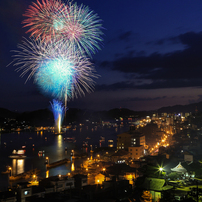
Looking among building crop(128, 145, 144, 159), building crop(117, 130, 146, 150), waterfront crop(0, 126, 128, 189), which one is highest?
building crop(117, 130, 146, 150)

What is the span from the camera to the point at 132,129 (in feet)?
40.9

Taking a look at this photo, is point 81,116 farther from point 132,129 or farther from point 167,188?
point 167,188

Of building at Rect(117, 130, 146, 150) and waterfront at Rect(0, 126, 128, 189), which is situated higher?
building at Rect(117, 130, 146, 150)

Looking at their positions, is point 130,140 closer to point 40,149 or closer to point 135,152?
point 135,152

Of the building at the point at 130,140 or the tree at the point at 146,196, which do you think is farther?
the building at the point at 130,140

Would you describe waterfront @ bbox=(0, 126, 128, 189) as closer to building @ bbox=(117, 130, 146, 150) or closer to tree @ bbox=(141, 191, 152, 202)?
building @ bbox=(117, 130, 146, 150)

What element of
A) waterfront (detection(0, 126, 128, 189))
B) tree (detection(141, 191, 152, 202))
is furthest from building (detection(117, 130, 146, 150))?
tree (detection(141, 191, 152, 202))

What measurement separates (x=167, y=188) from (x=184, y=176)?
4.33ft

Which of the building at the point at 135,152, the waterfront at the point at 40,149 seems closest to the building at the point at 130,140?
the building at the point at 135,152

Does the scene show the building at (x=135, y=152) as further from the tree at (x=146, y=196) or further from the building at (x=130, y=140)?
the tree at (x=146, y=196)

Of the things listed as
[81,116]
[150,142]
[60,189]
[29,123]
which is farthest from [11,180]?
[81,116]

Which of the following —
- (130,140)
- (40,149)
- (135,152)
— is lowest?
(40,149)

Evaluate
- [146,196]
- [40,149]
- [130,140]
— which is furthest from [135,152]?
[40,149]

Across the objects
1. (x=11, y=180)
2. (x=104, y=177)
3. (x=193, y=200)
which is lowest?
(x=11, y=180)
